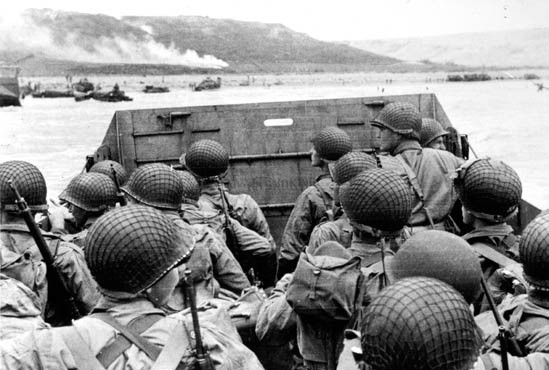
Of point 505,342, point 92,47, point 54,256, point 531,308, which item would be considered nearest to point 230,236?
point 54,256

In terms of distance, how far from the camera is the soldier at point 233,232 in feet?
17.4

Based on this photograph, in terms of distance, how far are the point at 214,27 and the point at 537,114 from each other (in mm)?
101824

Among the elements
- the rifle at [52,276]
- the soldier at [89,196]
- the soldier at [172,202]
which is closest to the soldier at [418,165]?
the soldier at [172,202]

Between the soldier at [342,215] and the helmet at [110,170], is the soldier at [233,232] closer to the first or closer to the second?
the soldier at [342,215]

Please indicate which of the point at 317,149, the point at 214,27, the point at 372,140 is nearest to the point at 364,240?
the point at 317,149

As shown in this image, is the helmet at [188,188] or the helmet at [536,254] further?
the helmet at [188,188]

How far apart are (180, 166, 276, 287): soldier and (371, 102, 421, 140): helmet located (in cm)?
140

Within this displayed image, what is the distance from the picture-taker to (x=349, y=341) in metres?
2.46

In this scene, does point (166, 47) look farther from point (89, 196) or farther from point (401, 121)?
point (89, 196)

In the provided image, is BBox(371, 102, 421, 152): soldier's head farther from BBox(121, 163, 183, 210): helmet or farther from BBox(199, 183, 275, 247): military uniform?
BBox(121, 163, 183, 210): helmet

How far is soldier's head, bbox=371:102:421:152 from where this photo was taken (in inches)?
235

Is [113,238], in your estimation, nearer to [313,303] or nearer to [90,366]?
[90,366]

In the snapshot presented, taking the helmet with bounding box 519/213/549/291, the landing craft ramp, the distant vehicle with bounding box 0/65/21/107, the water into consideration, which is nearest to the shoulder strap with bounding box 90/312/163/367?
the helmet with bounding box 519/213/549/291

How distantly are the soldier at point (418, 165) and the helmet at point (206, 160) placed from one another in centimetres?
134
